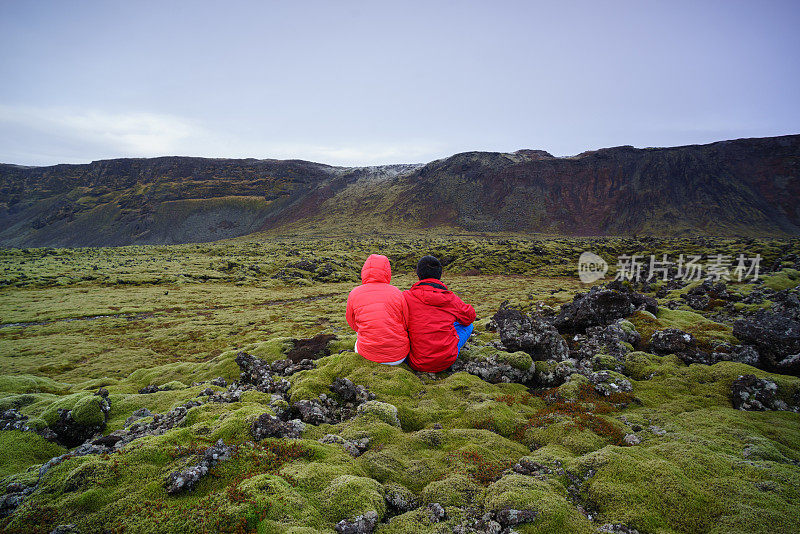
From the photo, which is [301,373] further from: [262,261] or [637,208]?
A: [637,208]

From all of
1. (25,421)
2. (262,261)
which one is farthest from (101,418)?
(262,261)

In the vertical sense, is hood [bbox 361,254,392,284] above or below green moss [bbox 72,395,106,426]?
above

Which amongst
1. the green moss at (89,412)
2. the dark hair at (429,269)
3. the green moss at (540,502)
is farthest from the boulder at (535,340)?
the green moss at (89,412)

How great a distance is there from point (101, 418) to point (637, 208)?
160 meters

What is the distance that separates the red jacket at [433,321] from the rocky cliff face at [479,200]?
13313 cm

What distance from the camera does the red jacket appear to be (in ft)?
31.3

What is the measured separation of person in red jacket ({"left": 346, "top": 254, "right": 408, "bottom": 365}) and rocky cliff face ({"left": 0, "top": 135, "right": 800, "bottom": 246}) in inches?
5261

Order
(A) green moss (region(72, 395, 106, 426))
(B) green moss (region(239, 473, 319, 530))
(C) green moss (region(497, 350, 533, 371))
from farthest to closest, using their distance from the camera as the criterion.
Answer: (C) green moss (region(497, 350, 533, 371)) < (A) green moss (region(72, 395, 106, 426)) < (B) green moss (region(239, 473, 319, 530))

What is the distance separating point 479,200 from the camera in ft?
496

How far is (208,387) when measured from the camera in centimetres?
975

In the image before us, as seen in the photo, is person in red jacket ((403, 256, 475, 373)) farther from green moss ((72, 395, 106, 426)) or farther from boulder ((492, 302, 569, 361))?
green moss ((72, 395, 106, 426))

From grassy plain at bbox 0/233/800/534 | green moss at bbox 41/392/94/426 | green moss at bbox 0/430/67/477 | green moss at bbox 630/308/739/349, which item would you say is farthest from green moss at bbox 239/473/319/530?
green moss at bbox 630/308/739/349
